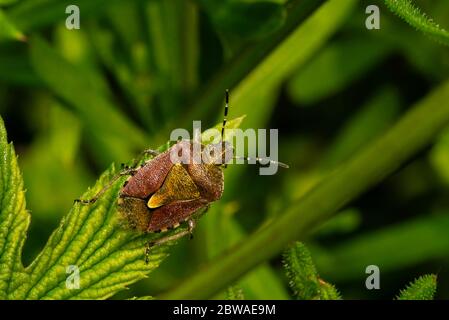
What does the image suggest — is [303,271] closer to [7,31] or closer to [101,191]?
[101,191]

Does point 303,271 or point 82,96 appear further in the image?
point 82,96

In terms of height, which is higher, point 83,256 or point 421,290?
point 83,256

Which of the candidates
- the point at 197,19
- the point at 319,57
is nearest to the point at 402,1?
the point at 197,19

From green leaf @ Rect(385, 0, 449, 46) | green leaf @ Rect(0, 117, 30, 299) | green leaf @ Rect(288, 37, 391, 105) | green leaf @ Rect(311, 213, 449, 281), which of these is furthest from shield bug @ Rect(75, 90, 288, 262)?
green leaf @ Rect(288, 37, 391, 105)

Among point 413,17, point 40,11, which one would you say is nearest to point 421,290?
point 413,17

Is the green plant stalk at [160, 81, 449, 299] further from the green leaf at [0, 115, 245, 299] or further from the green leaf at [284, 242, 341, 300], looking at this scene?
the green leaf at [0, 115, 245, 299]

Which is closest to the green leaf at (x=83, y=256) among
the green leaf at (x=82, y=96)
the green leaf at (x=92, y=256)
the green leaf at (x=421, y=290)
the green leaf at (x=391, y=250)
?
the green leaf at (x=92, y=256)
